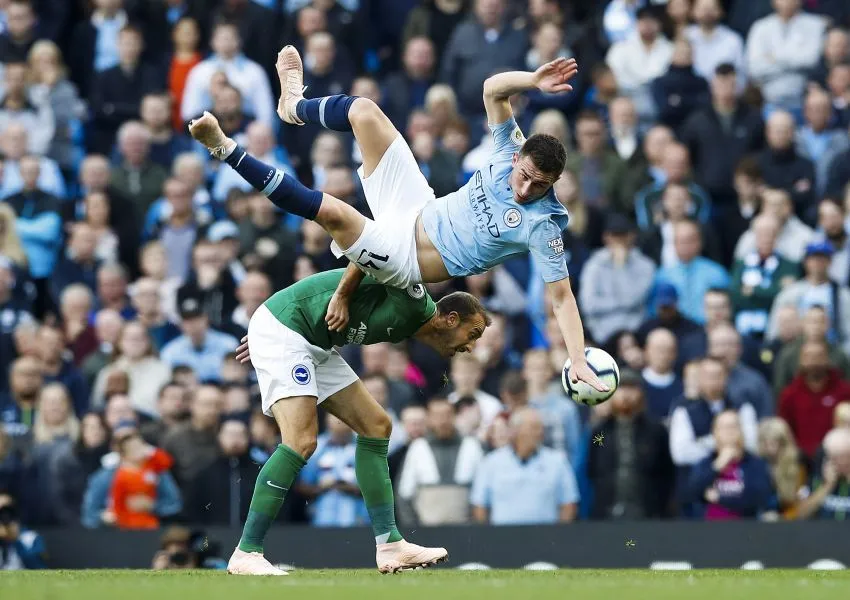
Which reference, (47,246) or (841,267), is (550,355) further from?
(47,246)

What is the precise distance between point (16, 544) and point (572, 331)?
243 inches

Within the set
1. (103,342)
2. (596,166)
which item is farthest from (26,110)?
(596,166)

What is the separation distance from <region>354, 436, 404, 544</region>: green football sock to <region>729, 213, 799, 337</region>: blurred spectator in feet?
20.9

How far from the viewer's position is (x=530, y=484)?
15.1m

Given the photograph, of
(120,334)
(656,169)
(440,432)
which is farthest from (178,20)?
(440,432)

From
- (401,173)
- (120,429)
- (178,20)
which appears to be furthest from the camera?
(178,20)

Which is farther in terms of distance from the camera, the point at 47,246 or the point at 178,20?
the point at 178,20

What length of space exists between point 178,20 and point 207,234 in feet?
12.7

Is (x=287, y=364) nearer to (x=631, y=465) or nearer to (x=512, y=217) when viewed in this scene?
(x=512, y=217)

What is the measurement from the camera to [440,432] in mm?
15547

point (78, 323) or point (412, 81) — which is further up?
point (412, 81)

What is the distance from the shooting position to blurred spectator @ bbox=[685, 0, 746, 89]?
19.6 metres

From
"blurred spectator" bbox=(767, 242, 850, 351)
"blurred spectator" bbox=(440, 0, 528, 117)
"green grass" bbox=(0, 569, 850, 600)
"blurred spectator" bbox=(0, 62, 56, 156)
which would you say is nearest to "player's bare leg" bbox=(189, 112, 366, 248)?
"green grass" bbox=(0, 569, 850, 600)

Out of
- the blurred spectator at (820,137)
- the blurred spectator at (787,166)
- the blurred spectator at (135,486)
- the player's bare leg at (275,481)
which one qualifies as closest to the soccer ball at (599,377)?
the player's bare leg at (275,481)
